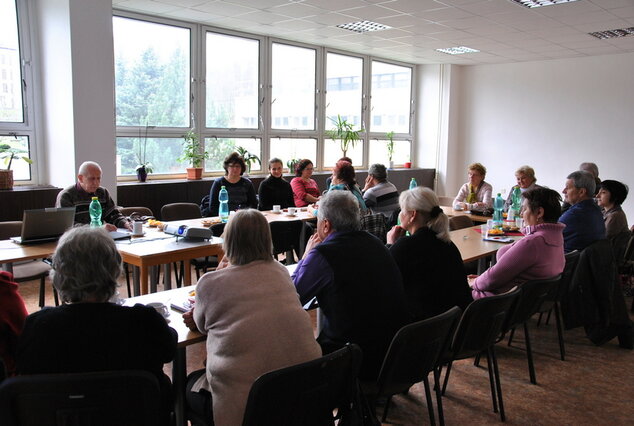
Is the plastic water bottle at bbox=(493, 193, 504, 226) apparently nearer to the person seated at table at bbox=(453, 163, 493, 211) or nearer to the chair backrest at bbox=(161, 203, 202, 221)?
the person seated at table at bbox=(453, 163, 493, 211)

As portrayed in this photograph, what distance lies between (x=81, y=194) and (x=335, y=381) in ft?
11.3

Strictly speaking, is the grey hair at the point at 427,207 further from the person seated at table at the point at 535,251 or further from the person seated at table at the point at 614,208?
the person seated at table at the point at 614,208

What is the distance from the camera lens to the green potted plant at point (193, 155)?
279 inches

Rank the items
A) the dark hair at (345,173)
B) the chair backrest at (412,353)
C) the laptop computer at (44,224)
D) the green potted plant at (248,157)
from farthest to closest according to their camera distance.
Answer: the green potted plant at (248,157) → the dark hair at (345,173) → the laptop computer at (44,224) → the chair backrest at (412,353)

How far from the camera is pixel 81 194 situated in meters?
4.50

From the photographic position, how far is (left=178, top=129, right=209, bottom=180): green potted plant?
23.2ft

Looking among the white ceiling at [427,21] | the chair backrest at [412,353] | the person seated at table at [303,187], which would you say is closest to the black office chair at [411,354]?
the chair backrest at [412,353]

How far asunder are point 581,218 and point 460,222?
1506mm

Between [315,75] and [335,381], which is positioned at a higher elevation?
[315,75]

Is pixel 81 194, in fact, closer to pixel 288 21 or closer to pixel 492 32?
pixel 288 21

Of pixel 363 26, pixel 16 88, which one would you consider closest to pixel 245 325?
pixel 16 88

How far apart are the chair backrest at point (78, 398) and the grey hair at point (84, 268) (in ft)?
1.04

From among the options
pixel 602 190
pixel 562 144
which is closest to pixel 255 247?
pixel 602 190

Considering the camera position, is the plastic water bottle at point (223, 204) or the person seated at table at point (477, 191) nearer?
the plastic water bottle at point (223, 204)
